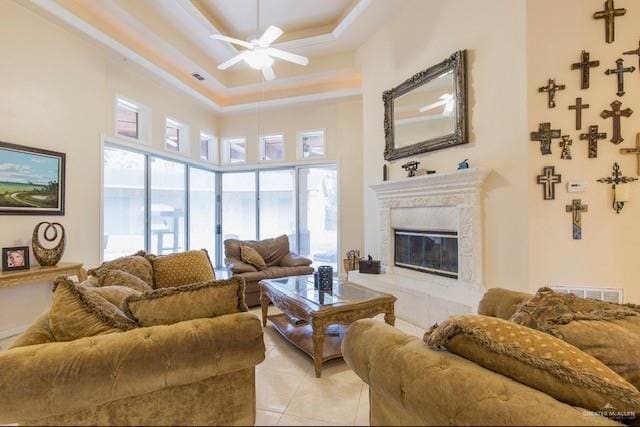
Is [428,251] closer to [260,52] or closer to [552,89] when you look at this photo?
[552,89]

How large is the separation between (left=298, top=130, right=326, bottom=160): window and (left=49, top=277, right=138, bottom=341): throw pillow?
4799mm

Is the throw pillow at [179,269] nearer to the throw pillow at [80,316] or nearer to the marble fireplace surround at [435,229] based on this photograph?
the throw pillow at [80,316]

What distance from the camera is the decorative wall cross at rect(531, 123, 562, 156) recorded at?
8.77ft

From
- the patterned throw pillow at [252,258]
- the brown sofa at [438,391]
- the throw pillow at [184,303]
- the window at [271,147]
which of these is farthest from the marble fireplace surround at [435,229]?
the window at [271,147]

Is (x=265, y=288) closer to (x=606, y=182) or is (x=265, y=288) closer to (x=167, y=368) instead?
(x=167, y=368)

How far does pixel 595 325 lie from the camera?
1153 millimetres

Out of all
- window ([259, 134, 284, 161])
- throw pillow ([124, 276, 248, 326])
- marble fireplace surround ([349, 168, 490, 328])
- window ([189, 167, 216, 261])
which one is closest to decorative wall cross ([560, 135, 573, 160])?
marble fireplace surround ([349, 168, 490, 328])

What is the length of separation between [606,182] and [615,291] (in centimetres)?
95

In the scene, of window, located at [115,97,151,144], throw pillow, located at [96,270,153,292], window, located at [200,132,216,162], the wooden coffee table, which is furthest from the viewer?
window, located at [200,132,216,162]

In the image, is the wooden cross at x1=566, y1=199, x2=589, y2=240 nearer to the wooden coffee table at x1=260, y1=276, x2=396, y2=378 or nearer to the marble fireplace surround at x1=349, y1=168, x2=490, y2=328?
the marble fireplace surround at x1=349, y1=168, x2=490, y2=328

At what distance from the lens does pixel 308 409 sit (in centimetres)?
68

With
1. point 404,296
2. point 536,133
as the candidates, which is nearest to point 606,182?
point 536,133

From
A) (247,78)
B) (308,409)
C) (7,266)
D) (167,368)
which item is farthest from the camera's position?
(247,78)

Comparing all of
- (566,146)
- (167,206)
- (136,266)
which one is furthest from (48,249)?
(566,146)
